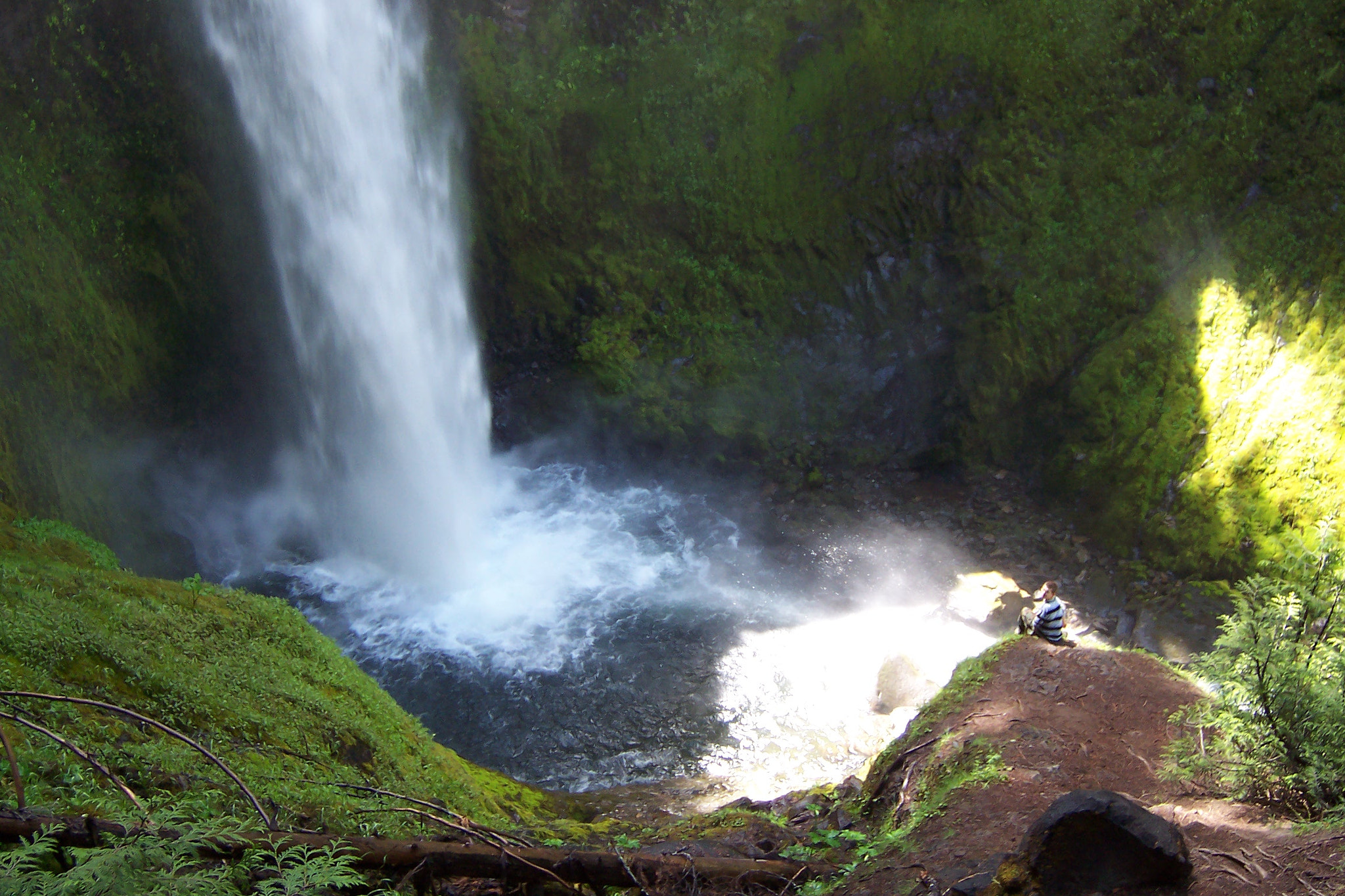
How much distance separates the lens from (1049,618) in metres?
6.91

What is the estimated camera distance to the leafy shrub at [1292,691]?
12.4ft

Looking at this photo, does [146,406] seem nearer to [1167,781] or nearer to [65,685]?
[65,685]

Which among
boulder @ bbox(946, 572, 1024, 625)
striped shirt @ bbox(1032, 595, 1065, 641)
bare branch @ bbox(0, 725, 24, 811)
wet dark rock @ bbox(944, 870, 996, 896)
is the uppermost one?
boulder @ bbox(946, 572, 1024, 625)

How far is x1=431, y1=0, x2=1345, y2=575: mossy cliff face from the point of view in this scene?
11227mm

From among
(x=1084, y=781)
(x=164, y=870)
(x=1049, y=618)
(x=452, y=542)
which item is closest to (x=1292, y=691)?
(x=1084, y=781)

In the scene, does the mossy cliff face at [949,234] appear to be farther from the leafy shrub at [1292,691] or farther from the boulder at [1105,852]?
the boulder at [1105,852]

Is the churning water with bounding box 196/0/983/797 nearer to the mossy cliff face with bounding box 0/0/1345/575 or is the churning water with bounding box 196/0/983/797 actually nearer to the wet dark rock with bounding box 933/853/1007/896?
the mossy cliff face with bounding box 0/0/1345/575

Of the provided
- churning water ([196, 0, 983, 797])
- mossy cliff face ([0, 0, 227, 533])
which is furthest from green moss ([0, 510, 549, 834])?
mossy cliff face ([0, 0, 227, 533])

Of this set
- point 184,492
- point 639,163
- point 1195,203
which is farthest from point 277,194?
point 1195,203

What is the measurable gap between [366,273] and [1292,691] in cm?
1331

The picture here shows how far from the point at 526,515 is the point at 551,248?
532 centimetres

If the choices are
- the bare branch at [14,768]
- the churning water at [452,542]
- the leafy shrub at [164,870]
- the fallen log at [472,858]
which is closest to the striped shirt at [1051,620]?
the churning water at [452,542]

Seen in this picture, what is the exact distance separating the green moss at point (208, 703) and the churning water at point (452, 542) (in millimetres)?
2858

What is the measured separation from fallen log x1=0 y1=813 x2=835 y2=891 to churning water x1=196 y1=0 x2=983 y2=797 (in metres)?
5.59
